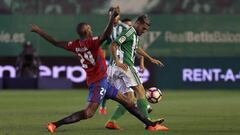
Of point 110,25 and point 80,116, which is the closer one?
point 110,25

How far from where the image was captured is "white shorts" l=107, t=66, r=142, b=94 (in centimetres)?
1379

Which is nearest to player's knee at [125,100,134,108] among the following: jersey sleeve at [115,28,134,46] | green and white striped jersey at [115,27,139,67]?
green and white striped jersey at [115,27,139,67]

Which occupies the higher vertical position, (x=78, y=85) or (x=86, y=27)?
(x=86, y=27)

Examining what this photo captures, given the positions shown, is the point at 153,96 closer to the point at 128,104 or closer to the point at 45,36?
the point at 128,104

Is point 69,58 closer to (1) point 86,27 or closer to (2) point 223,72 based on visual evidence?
(2) point 223,72

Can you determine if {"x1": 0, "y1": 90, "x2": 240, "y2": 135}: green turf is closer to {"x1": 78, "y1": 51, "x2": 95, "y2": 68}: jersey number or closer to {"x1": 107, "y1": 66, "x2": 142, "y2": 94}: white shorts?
{"x1": 107, "y1": 66, "x2": 142, "y2": 94}: white shorts

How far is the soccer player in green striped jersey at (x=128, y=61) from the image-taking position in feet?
44.0

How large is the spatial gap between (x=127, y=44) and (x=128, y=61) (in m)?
0.30

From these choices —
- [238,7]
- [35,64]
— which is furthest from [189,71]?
[35,64]

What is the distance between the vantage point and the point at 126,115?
1691cm

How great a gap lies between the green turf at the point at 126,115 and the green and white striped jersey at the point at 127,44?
1135mm

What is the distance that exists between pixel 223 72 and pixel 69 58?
18.4 ft

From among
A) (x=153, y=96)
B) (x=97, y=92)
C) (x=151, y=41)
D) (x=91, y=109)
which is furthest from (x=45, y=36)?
(x=151, y=41)

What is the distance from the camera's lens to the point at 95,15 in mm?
30828
